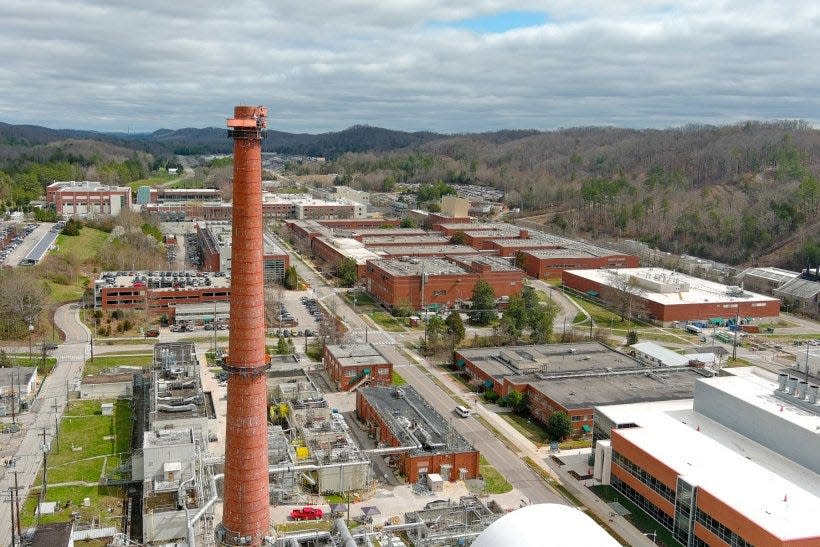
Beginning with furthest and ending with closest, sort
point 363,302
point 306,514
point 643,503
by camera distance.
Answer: point 363,302
point 643,503
point 306,514

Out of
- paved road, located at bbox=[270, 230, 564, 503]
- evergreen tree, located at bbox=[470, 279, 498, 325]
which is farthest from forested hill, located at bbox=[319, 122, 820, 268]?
paved road, located at bbox=[270, 230, 564, 503]

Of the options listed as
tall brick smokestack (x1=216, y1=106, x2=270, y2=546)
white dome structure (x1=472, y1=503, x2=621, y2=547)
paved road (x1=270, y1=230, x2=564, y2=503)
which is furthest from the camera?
paved road (x1=270, y1=230, x2=564, y2=503)

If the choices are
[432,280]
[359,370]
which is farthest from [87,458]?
[432,280]

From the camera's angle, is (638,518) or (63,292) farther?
(63,292)

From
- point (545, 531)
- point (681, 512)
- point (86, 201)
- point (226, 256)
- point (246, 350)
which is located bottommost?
point (681, 512)

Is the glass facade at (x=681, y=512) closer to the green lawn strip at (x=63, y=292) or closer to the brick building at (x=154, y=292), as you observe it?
the brick building at (x=154, y=292)

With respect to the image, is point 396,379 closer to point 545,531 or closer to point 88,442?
point 88,442

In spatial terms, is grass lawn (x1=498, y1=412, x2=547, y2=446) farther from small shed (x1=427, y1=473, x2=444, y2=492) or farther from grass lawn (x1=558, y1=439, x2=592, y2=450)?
small shed (x1=427, y1=473, x2=444, y2=492)

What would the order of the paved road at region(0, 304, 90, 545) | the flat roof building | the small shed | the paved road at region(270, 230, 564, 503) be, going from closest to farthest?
the flat roof building, the paved road at region(0, 304, 90, 545), the small shed, the paved road at region(270, 230, 564, 503)
